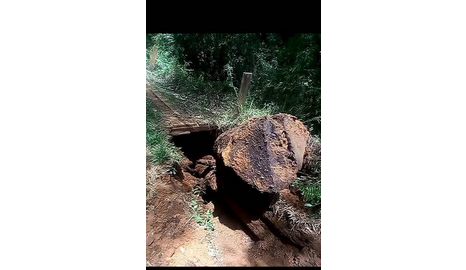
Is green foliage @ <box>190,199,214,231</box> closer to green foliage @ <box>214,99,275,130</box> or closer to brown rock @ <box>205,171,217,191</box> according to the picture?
brown rock @ <box>205,171,217,191</box>

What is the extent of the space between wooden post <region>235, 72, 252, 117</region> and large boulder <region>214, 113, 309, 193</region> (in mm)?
577

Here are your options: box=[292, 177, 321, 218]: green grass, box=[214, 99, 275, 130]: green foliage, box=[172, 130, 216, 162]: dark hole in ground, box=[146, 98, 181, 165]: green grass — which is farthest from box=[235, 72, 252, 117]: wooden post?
box=[292, 177, 321, 218]: green grass

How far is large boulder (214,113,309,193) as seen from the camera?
66.6 inches

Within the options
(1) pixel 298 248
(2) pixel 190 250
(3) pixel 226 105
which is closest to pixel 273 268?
(1) pixel 298 248

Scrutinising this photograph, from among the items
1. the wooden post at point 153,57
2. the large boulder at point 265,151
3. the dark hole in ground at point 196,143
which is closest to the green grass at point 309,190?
the large boulder at point 265,151

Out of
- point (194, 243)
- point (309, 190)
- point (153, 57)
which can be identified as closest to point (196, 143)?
point (153, 57)

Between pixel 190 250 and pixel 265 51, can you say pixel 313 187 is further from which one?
pixel 265 51

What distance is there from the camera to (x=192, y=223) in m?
1.77

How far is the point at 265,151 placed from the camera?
174 cm

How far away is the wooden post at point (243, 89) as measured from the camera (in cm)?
243

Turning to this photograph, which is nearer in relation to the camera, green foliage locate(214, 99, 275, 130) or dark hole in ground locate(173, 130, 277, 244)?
dark hole in ground locate(173, 130, 277, 244)

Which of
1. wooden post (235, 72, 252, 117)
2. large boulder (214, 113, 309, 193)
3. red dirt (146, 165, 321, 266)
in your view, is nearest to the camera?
red dirt (146, 165, 321, 266)

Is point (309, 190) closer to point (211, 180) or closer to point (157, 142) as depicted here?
point (211, 180)

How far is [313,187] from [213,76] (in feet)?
4.26
